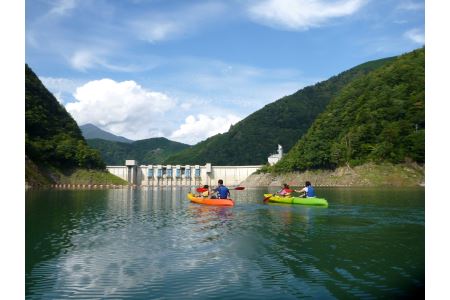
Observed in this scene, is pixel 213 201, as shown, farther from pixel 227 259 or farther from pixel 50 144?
pixel 50 144

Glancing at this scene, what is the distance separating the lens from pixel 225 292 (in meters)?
14.2

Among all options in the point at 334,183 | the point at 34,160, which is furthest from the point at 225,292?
the point at 34,160

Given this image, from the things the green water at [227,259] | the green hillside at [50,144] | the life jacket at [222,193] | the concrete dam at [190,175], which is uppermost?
the green hillside at [50,144]

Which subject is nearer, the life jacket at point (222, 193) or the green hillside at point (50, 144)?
the life jacket at point (222, 193)

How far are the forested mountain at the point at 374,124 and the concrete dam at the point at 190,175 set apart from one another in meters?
25.7

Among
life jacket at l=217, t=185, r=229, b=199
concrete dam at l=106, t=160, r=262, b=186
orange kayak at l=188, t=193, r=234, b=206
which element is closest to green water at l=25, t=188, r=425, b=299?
orange kayak at l=188, t=193, r=234, b=206

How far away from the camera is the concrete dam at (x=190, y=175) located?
172375 millimetres

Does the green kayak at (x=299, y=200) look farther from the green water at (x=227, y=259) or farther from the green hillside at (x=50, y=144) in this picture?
the green hillside at (x=50, y=144)

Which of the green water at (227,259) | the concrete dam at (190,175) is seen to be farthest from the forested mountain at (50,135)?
the green water at (227,259)

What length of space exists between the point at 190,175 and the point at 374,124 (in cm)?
8331

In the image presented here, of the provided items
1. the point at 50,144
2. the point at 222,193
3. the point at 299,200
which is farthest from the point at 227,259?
the point at 50,144

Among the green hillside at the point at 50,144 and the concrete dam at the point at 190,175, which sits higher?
the green hillside at the point at 50,144

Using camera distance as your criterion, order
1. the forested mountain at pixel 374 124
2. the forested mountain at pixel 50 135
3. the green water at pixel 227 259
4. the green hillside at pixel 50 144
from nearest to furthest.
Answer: the green water at pixel 227 259
the forested mountain at pixel 374 124
the green hillside at pixel 50 144
the forested mountain at pixel 50 135
